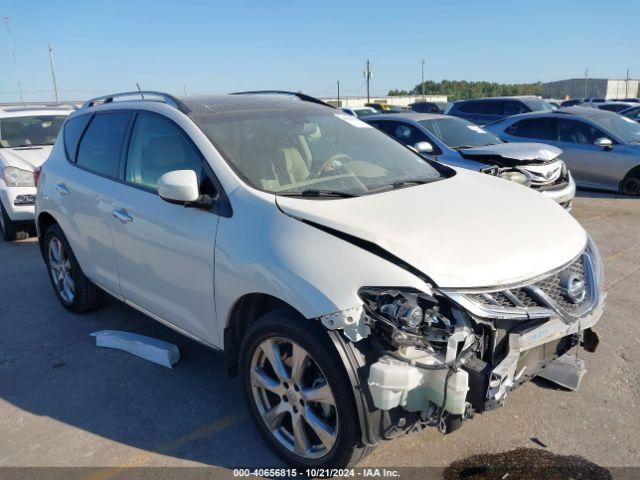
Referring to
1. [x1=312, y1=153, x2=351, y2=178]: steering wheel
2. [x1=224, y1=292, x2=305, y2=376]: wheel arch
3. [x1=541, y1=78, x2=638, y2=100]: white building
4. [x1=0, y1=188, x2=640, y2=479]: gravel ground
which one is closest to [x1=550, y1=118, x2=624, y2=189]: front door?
[x1=0, y1=188, x2=640, y2=479]: gravel ground

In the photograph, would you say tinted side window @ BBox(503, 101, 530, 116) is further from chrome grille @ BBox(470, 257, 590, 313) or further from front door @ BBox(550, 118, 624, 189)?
chrome grille @ BBox(470, 257, 590, 313)

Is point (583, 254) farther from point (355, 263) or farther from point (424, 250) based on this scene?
point (355, 263)

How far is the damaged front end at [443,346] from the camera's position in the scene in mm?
2256

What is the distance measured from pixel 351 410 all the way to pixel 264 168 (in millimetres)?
1466

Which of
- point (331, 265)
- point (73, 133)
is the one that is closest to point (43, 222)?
point (73, 133)

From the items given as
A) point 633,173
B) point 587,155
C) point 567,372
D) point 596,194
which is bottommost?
point 596,194

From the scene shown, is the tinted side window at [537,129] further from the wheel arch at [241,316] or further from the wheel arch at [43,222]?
the wheel arch at [241,316]

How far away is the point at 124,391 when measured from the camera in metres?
3.56

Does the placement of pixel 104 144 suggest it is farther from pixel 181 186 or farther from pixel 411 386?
pixel 411 386

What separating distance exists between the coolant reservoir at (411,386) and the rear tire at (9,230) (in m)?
6.88

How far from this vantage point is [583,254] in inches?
114

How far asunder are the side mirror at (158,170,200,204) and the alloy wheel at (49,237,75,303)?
7.09 feet

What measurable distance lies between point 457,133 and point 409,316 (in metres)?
6.94

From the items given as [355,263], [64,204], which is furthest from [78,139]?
[355,263]
